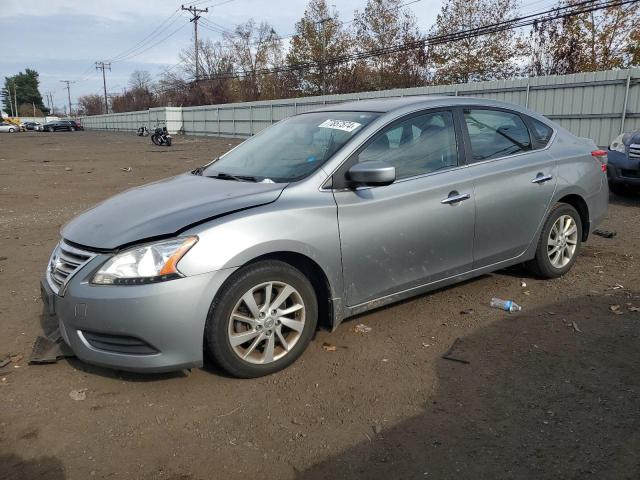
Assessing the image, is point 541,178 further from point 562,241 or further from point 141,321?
point 141,321

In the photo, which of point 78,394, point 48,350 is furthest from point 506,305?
point 48,350

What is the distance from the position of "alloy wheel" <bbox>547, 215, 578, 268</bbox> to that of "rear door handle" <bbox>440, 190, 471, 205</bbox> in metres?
1.27

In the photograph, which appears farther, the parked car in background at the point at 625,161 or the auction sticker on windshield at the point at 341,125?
the parked car in background at the point at 625,161

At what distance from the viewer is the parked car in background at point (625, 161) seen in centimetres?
871

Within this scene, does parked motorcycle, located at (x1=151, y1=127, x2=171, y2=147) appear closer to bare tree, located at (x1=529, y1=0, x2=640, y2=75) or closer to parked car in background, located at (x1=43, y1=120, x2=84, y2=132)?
bare tree, located at (x1=529, y1=0, x2=640, y2=75)

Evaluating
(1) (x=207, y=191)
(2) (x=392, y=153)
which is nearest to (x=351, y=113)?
(2) (x=392, y=153)

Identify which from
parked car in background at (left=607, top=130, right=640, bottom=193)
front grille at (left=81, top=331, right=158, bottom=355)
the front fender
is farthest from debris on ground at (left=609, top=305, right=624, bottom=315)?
parked car in background at (left=607, top=130, right=640, bottom=193)

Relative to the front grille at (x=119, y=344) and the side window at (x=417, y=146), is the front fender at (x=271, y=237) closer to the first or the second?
the front grille at (x=119, y=344)

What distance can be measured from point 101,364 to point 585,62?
32146 millimetres

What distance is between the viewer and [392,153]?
12.6 feet

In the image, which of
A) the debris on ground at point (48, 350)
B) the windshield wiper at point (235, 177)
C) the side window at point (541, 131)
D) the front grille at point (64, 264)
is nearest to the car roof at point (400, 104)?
the side window at point (541, 131)

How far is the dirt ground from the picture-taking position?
8.24 feet

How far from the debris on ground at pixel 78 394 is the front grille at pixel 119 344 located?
0.35m

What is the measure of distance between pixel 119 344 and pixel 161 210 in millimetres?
840
